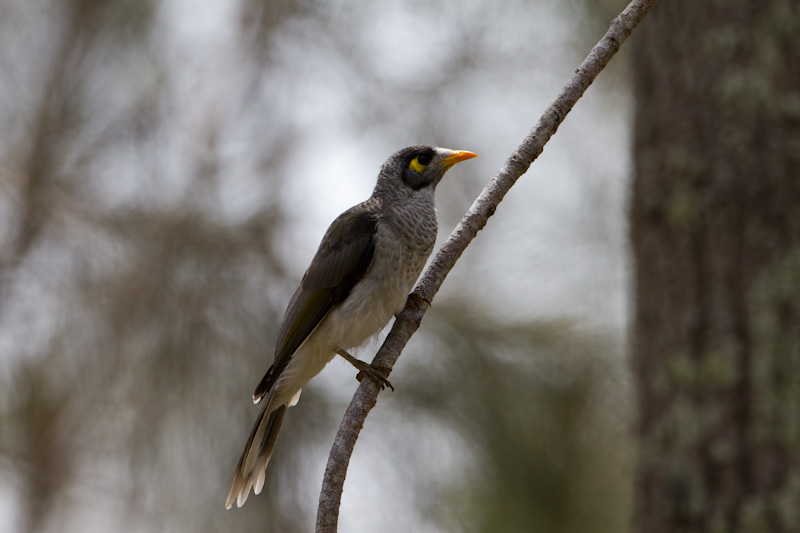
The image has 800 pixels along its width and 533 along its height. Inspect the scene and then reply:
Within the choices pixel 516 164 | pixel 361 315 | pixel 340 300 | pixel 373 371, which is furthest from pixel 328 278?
pixel 516 164

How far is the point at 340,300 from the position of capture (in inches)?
131

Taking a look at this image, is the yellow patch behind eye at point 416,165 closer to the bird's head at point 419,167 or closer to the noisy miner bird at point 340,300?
the bird's head at point 419,167

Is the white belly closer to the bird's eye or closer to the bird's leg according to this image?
the bird's leg

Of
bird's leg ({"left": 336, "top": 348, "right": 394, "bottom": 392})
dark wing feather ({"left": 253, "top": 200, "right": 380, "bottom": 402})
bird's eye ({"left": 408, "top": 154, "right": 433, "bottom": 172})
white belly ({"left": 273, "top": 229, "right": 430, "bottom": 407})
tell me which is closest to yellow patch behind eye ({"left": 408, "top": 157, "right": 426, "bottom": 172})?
bird's eye ({"left": 408, "top": 154, "right": 433, "bottom": 172})

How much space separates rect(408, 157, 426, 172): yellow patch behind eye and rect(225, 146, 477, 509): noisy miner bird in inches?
9.3

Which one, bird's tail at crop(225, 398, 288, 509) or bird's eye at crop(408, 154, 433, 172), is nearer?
bird's tail at crop(225, 398, 288, 509)

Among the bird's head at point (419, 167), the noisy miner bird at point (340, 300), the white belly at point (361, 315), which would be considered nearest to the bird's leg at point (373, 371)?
the noisy miner bird at point (340, 300)

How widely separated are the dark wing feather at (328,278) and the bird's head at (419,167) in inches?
13.2

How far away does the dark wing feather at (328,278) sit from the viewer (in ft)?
10.8

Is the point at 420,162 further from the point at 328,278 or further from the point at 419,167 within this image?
the point at 328,278

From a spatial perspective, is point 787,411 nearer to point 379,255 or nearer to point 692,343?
point 692,343

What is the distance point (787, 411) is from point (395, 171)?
2.00 metres

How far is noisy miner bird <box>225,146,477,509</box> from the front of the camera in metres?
3.20

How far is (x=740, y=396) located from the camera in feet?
12.3
